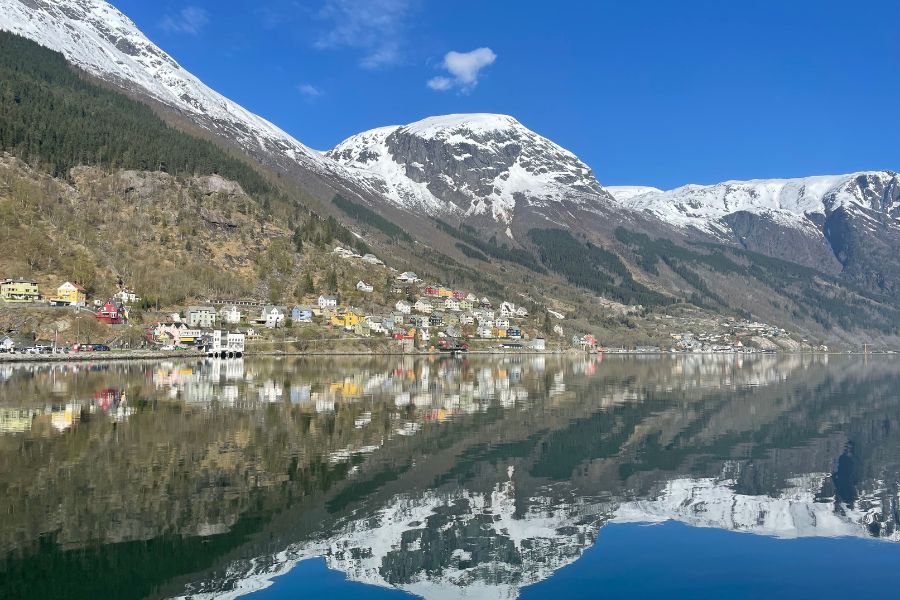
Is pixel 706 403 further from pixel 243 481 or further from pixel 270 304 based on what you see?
pixel 270 304

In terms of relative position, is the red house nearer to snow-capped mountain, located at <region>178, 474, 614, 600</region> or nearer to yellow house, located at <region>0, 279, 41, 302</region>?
yellow house, located at <region>0, 279, 41, 302</region>

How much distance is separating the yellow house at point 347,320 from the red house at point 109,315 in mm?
46152

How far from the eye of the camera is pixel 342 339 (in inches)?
5965

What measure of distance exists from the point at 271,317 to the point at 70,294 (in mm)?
39164

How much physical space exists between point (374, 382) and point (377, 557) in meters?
60.0

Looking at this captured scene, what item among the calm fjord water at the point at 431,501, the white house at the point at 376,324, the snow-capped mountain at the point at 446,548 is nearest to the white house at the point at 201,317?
the white house at the point at 376,324

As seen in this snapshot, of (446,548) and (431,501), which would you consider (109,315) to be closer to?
(431,501)

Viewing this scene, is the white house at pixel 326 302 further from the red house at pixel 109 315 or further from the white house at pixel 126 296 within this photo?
the red house at pixel 109 315

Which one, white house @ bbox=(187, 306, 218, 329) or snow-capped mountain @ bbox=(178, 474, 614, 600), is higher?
white house @ bbox=(187, 306, 218, 329)

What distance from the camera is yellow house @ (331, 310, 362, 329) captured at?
161625 millimetres

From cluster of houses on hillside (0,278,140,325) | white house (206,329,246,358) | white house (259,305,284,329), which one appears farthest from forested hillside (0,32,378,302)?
white house (206,329,246,358)

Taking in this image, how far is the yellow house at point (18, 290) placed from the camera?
11756 centimetres

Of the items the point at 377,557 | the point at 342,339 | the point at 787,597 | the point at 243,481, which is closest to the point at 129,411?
the point at 243,481

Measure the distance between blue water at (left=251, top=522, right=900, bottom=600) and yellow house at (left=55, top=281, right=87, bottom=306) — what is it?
122584 millimetres
